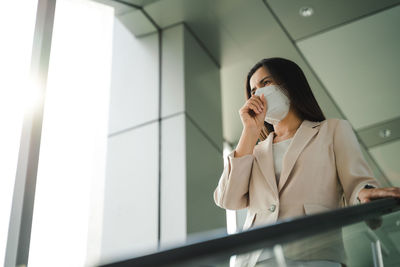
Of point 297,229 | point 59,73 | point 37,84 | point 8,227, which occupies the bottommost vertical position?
point 297,229

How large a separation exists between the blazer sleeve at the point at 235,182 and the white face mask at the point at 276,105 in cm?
25

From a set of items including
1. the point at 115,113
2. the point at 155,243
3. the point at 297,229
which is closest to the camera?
the point at 297,229

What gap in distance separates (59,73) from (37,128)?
2.78 ft

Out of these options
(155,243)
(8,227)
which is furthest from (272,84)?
(155,243)

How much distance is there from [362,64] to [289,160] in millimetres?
3593

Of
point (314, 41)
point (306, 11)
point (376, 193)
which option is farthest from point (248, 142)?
point (314, 41)

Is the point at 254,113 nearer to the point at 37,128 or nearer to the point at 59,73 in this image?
the point at 37,128

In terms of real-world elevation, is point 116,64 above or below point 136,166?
above

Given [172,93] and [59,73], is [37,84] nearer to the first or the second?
[59,73]

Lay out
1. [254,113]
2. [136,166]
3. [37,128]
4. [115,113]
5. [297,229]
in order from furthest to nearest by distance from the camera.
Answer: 1. [115,113]
2. [136,166]
3. [37,128]
4. [254,113]
5. [297,229]

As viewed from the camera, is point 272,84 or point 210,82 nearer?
point 272,84

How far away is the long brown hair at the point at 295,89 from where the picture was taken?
8.29 ft

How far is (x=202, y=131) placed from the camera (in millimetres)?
4891

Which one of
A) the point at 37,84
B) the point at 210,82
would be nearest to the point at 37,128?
the point at 37,84
